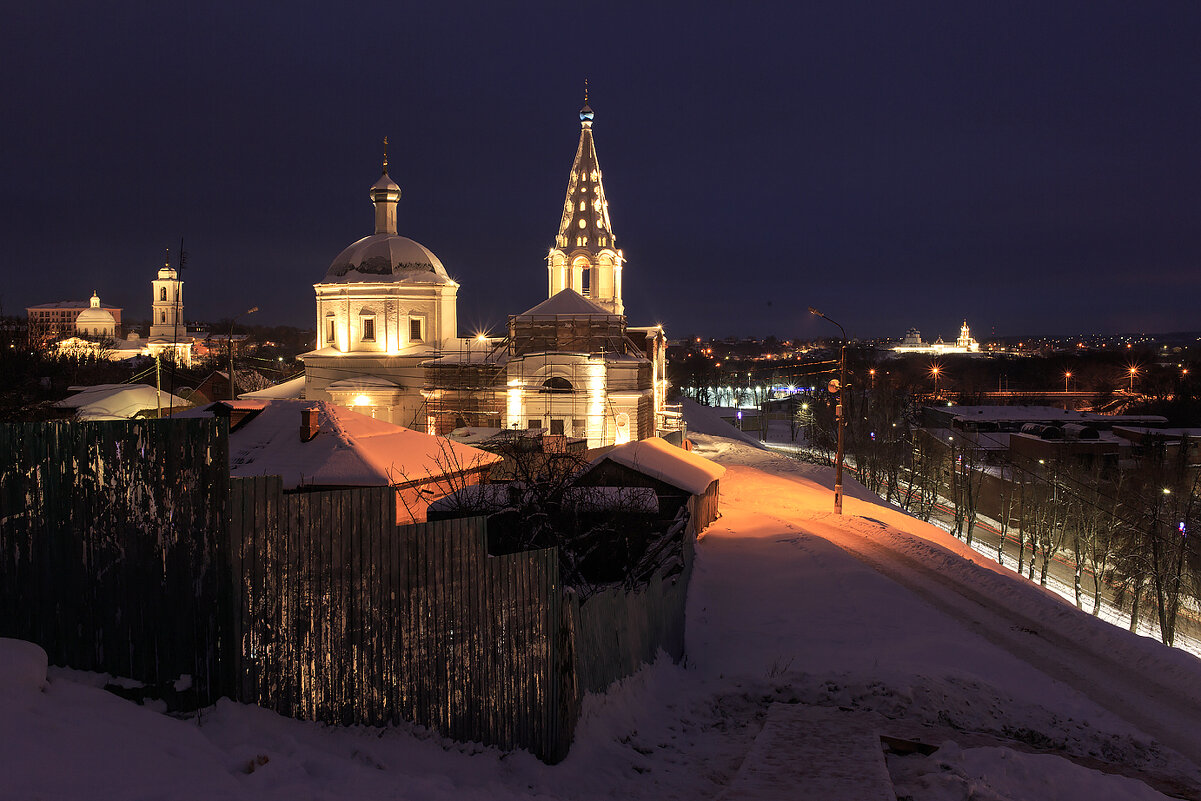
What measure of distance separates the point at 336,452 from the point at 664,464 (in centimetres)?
880

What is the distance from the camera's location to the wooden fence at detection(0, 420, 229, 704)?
6.22 m

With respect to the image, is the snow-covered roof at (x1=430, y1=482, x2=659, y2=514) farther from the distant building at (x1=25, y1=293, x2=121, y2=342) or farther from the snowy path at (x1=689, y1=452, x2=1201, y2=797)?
the distant building at (x1=25, y1=293, x2=121, y2=342)

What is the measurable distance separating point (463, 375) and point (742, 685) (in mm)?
31876

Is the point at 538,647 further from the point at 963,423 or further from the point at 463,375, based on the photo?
the point at 963,423

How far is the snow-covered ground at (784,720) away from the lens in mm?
5176

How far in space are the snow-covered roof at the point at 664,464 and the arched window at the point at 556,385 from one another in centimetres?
1374

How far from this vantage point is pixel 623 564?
13.1m

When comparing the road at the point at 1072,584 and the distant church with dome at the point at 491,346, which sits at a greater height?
the distant church with dome at the point at 491,346

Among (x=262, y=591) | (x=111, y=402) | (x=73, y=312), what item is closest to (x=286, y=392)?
(x=111, y=402)

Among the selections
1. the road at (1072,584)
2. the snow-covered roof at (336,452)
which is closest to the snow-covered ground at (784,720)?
the snow-covered roof at (336,452)

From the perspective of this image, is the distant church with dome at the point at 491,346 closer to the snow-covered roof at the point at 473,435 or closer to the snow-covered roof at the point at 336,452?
the snow-covered roof at the point at 473,435

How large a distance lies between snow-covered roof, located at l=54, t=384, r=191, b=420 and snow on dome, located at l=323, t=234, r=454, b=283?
446 inches

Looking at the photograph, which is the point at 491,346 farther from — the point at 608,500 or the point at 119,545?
the point at 119,545

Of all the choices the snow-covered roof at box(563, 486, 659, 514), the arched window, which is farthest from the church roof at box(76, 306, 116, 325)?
the snow-covered roof at box(563, 486, 659, 514)
